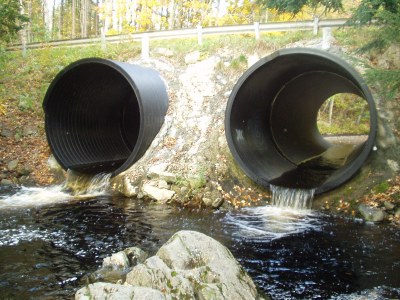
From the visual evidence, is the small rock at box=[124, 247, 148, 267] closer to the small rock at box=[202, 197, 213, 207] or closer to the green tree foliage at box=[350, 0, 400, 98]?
the small rock at box=[202, 197, 213, 207]

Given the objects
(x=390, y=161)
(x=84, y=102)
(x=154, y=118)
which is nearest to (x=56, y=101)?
(x=84, y=102)

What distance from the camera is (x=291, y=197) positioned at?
1072cm

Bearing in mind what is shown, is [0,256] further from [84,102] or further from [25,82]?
[25,82]

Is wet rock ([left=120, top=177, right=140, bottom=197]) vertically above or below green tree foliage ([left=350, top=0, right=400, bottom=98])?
below

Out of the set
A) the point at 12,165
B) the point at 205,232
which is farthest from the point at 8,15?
the point at 205,232

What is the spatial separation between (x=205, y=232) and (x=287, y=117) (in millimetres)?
8827

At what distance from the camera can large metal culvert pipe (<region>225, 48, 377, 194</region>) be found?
10.5 m

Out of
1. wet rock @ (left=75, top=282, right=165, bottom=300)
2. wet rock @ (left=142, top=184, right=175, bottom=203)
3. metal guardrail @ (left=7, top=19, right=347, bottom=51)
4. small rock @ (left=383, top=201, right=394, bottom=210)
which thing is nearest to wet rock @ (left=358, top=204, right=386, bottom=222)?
small rock @ (left=383, top=201, right=394, bottom=210)

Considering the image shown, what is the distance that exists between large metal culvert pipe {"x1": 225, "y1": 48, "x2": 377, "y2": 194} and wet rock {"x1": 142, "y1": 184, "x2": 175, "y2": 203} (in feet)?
7.53

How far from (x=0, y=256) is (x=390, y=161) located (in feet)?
31.5

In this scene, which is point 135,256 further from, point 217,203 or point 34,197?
point 34,197

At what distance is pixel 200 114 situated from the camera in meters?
13.8

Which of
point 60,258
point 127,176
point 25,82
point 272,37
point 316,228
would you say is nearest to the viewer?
point 60,258

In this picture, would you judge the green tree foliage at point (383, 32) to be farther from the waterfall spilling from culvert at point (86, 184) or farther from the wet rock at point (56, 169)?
the wet rock at point (56, 169)
